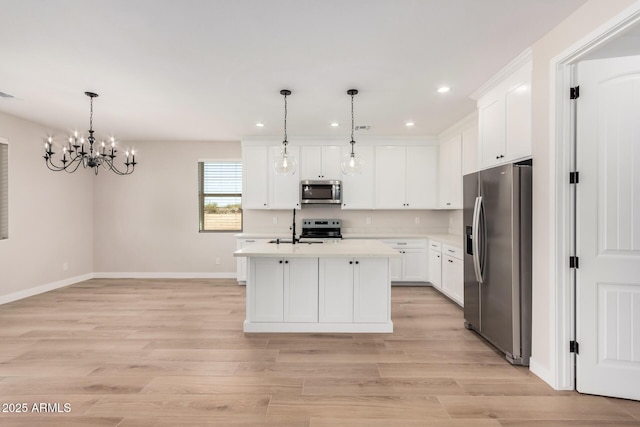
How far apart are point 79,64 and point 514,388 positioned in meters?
4.39

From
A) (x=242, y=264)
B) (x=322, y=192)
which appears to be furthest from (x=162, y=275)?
(x=322, y=192)

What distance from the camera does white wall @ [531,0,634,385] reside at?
2273 millimetres

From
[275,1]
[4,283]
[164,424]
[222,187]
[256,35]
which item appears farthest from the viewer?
[222,187]

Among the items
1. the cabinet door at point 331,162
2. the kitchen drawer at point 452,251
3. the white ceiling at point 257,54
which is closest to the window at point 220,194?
the cabinet door at point 331,162

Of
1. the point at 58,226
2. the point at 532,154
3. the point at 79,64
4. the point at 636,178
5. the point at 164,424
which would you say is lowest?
the point at 164,424

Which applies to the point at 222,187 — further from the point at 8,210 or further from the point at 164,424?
the point at 164,424

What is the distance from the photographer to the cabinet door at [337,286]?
3336 millimetres

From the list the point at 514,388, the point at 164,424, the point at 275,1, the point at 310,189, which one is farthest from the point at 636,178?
the point at 310,189

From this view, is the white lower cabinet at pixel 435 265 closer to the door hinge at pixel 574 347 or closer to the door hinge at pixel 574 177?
the door hinge at pixel 574 347

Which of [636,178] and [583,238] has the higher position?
[636,178]

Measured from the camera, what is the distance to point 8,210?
442 centimetres

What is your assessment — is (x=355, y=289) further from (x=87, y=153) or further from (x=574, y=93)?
(x=87, y=153)

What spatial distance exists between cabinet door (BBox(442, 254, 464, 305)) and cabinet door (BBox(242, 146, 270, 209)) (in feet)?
10.1

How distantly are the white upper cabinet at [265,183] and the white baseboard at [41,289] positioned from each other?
3.19 meters
